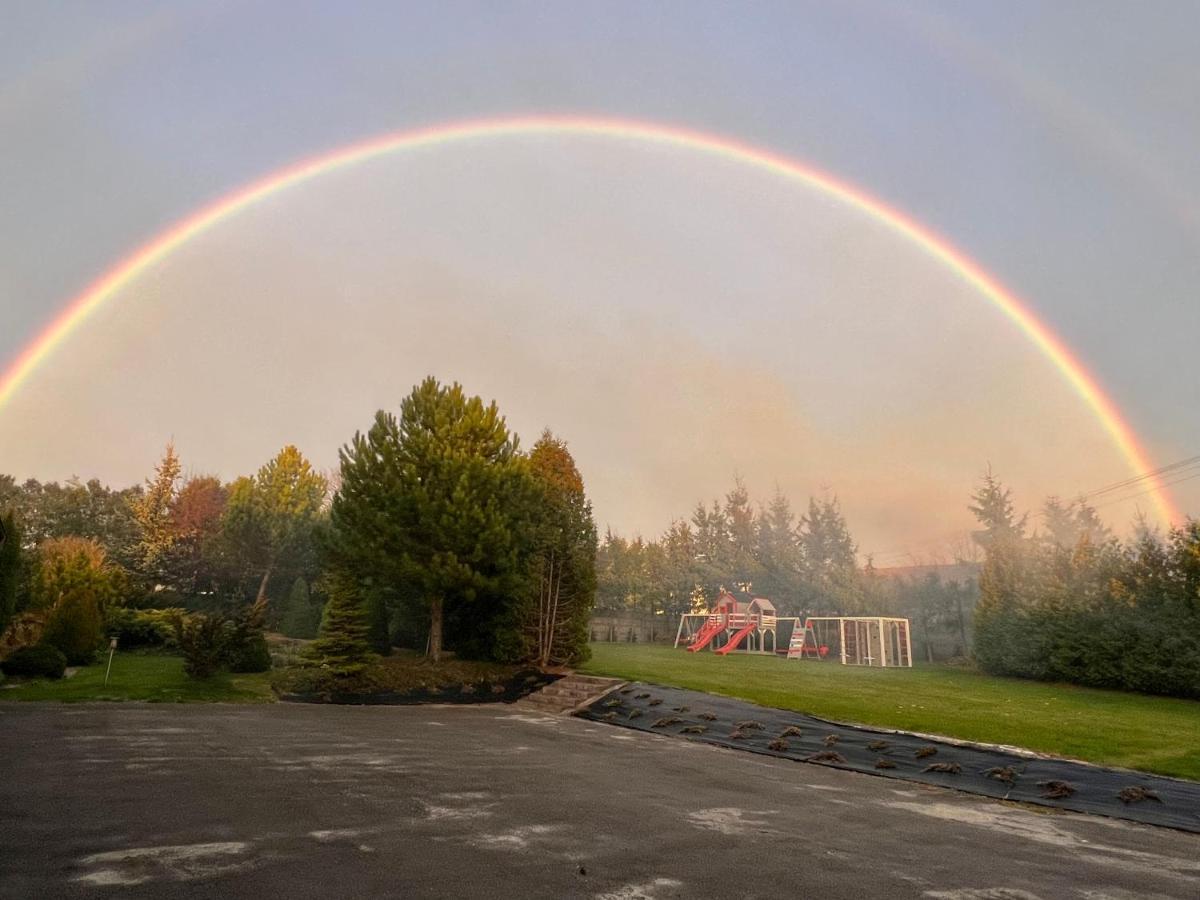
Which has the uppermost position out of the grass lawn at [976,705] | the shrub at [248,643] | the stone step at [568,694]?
the shrub at [248,643]

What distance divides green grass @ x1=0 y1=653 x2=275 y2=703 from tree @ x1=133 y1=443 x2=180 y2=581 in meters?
27.3

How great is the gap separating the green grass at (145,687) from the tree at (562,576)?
10.2m

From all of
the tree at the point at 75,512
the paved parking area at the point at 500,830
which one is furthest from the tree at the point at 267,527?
the paved parking area at the point at 500,830

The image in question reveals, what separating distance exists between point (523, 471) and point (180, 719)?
1612cm

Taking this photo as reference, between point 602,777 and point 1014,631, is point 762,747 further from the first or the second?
point 1014,631

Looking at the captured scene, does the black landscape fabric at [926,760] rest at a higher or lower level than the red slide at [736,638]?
lower

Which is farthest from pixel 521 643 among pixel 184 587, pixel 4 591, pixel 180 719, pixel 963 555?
pixel 963 555

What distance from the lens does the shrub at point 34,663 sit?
2031 centimetres

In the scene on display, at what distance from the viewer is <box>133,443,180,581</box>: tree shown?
163 feet

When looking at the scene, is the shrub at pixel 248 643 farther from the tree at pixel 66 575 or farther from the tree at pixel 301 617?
the tree at pixel 301 617

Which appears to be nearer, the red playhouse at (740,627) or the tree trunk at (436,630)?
the tree trunk at (436,630)

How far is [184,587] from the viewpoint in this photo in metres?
51.3

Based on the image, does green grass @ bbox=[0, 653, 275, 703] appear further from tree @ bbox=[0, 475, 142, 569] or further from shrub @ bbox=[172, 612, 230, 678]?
tree @ bbox=[0, 475, 142, 569]

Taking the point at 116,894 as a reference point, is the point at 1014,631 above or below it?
above
